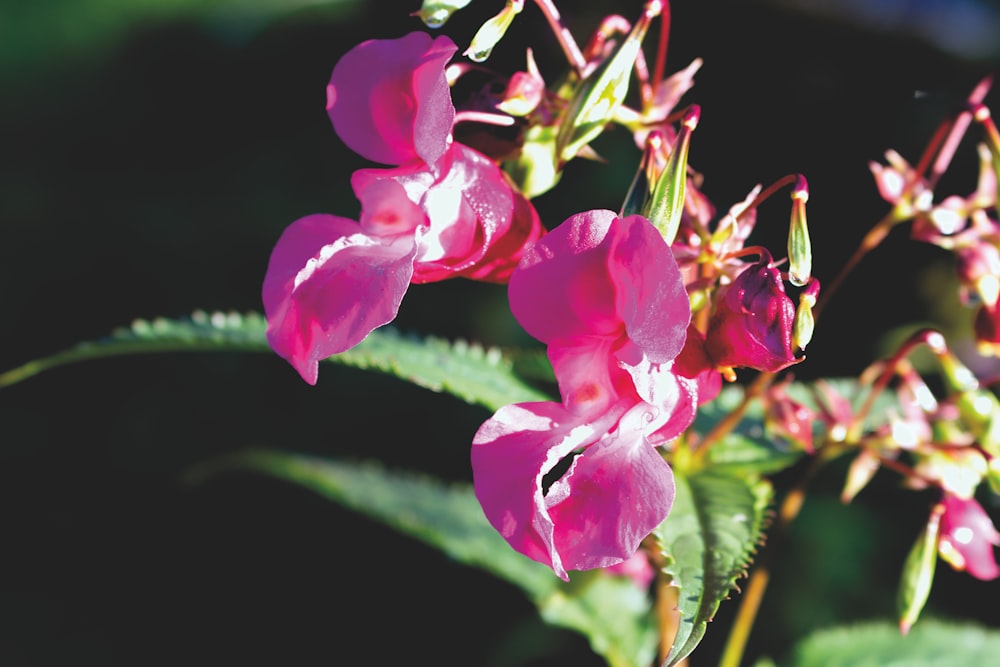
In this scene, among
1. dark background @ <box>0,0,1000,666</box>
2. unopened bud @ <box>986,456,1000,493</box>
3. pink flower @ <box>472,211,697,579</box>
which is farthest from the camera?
dark background @ <box>0,0,1000,666</box>

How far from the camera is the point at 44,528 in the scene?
162cm

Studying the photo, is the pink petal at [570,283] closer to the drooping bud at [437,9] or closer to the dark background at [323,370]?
the drooping bud at [437,9]

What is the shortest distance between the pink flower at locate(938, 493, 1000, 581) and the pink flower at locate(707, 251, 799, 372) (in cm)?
24

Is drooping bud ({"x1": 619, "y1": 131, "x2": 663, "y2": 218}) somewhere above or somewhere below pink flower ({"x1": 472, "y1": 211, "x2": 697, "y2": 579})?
above

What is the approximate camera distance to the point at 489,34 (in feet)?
1.62

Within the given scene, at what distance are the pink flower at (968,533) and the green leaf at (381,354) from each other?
0.92 ft

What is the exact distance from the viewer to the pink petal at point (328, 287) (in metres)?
0.47

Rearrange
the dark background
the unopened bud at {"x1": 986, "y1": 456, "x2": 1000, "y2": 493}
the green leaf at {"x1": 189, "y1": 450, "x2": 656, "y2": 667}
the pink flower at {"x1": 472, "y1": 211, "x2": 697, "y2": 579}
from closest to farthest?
1. the pink flower at {"x1": 472, "y1": 211, "x2": 697, "y2": 579}
2. the unopened bud at {"x1": 986, "y1": 456, "x2": 1000, "y2": 493}
3. the green leaf at {"x1": 189, "y1": 450, "x2": 656, "y2": 667}
4. the dark background

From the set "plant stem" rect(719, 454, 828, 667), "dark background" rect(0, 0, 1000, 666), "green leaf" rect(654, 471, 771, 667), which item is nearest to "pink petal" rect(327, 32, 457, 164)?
"green leaf" rect(654, 471, 771, 667)

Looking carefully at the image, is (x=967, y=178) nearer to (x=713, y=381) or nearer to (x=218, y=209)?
(x=713, y=381)

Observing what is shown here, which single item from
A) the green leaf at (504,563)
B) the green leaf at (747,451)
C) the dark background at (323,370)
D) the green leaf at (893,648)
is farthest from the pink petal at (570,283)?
the dark background at (323,370)

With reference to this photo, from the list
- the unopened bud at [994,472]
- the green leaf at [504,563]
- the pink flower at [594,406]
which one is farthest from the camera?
the green leaf at [504,563]

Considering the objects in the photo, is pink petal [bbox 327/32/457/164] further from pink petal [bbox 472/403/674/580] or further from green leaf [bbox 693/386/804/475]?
green leaf [bbox 693/386/804/475]

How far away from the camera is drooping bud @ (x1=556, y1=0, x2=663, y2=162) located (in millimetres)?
495
